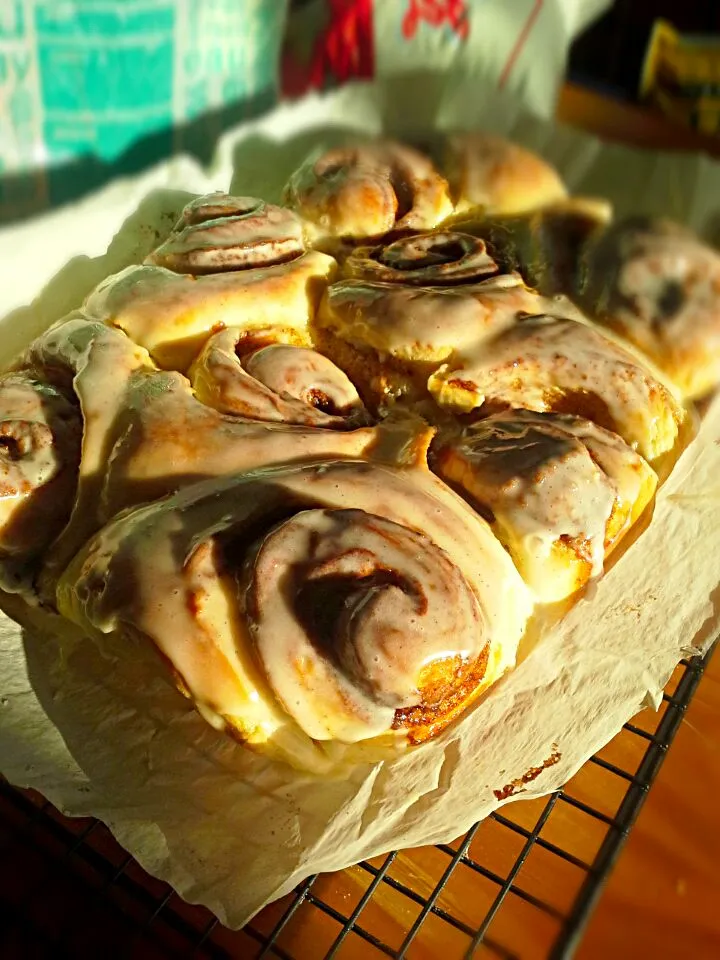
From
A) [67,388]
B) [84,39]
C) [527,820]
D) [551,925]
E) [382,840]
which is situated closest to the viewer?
[382,840]

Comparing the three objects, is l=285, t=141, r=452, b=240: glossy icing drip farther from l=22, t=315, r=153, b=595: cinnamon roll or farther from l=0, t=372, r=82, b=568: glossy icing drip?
l=0, t=372, r=82, b=568: glossy icing drip

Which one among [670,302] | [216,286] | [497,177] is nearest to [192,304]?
[216,286]

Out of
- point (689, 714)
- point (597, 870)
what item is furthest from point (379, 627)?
point (689, 714)

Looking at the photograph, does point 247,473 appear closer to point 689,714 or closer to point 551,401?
point 551,401

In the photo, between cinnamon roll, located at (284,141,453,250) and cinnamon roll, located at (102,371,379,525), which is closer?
cinnamon roll, located at (102,371,379,525)

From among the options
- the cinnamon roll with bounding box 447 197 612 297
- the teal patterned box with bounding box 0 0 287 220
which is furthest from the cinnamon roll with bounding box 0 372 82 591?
the cinnamon roll with bounding box 447 197 612 297

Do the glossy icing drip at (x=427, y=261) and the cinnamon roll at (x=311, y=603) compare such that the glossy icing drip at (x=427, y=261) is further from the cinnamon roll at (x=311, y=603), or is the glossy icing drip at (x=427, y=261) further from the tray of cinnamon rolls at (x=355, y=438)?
the cinnamon roll at (x=311, y=603)
